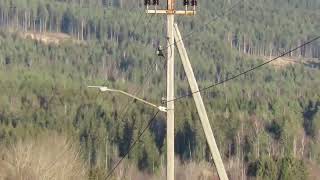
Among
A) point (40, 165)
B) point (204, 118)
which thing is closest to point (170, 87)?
point (204, 118)

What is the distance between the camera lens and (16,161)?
66000mm

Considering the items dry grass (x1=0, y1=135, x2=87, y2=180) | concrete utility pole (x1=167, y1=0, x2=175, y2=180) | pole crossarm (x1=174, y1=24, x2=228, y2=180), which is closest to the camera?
pole crossarm (x1=174, y1=24, x2=228, y2=180)

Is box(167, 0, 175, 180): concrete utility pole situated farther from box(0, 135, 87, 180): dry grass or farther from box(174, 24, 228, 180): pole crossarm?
box(0, 135, 87, 180): dry grass

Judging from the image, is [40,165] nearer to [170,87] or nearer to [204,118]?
[170,87]

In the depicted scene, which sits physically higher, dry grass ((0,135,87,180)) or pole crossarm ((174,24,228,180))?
pole crossarm ((174,24,228,180))

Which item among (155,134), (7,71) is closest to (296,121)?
(155,134)

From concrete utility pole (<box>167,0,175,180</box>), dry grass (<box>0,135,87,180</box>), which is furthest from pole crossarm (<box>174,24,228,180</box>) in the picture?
dry grass (<box>0,135,87,180</box>)

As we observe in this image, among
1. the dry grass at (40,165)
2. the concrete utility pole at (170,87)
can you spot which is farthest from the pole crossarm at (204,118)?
the dry grass at (40,165)

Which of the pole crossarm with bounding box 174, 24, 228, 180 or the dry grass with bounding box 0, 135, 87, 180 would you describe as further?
the dry grass with bounding box 0, 135, 87, 180

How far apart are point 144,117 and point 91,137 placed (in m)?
12.4

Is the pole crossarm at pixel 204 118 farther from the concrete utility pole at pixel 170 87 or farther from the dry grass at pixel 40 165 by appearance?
the dry grass at pixel 40 165

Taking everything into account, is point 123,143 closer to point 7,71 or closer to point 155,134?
point 155,134

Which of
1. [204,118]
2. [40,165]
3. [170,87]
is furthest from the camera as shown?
[40,165]

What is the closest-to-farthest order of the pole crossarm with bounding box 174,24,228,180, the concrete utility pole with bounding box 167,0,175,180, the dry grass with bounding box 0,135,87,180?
the pole crossarm with bounding box 174,24,228,180 → the concrete utility pole with bounding box 167,0,175,180 → the dry grass with bounding box 0,135,87,180
